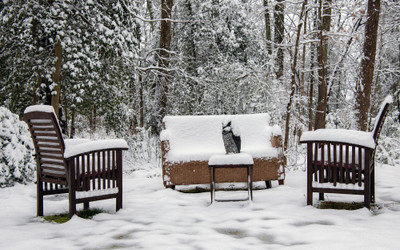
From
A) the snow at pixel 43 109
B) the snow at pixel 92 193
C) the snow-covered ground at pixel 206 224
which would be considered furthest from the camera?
the snow at pixel 92 193

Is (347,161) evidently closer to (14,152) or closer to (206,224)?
(206,224)

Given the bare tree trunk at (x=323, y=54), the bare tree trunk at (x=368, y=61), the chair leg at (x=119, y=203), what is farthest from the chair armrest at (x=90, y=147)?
the bare tree trunk at (x=368, y=61)

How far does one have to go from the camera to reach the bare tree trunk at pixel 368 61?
714cm

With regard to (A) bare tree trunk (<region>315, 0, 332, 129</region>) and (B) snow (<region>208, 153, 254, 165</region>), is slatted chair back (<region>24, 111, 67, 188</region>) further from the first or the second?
(A) bare tree trunk (<region>315, 0, 332, 129</region>)

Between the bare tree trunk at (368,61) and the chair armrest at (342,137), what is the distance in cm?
384

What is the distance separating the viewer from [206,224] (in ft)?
11.1

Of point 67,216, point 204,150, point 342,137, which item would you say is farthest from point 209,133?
point 67,216

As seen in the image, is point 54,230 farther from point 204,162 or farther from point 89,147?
point 204,162

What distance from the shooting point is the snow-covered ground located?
277 cm

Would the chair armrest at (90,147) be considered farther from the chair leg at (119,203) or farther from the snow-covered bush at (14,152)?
the snow-covered bush at (14,152)

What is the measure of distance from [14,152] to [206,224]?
11.0 ft

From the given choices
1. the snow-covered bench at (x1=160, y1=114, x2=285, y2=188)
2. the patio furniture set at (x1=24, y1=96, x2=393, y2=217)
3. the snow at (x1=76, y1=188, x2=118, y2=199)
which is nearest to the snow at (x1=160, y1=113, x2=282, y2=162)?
the snow-covered bench at (x1=160, y1=114, x2=285, y2=188)

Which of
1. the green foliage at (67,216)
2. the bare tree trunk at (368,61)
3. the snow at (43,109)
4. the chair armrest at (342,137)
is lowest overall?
the green foliage at (67,216)

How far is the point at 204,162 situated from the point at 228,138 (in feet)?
1.97
